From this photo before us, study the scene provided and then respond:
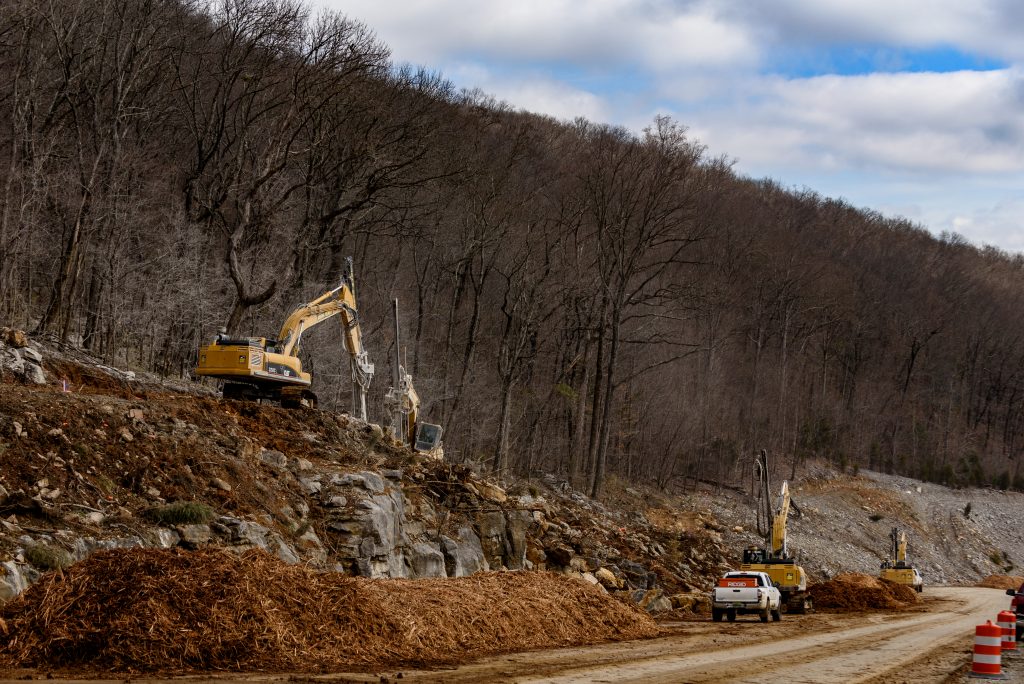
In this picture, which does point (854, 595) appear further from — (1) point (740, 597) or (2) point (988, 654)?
(2) point (988, 654)

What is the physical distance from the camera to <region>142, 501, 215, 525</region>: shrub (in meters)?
15.9

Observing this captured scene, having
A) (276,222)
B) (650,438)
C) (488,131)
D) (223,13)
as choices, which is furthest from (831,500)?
(223,13)

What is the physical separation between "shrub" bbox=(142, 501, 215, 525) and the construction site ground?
16.2 ft

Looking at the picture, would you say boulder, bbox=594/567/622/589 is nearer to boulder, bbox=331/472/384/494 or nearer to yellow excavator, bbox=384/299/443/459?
yellow excavator, bbox=384/299/443/459

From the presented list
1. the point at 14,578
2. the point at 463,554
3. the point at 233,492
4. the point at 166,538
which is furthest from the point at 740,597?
the point at 14,578

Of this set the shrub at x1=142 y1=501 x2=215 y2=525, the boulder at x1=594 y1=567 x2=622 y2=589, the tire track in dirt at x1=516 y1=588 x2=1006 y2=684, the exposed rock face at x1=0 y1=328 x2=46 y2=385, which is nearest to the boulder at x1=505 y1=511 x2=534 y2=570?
the boulder at x1=594 y1=567 x2=622 y2=589

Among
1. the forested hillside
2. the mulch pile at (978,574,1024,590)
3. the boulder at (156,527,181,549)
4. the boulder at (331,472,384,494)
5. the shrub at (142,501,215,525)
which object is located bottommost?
the mulch pile at (978,574,1024,590)

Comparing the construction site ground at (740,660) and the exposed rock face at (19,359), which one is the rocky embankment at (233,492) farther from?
the construction site ground at (740,660)

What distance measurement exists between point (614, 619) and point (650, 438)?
44699 millimetres

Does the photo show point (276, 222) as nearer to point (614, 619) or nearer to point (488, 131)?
point (488, 131)

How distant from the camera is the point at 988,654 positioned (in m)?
15.6

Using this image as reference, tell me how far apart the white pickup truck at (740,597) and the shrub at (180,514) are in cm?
1488

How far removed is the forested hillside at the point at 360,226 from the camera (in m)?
36.3

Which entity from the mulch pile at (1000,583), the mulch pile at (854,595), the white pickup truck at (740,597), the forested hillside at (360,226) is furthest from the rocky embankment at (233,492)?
the mulch pile at (1000,583)
